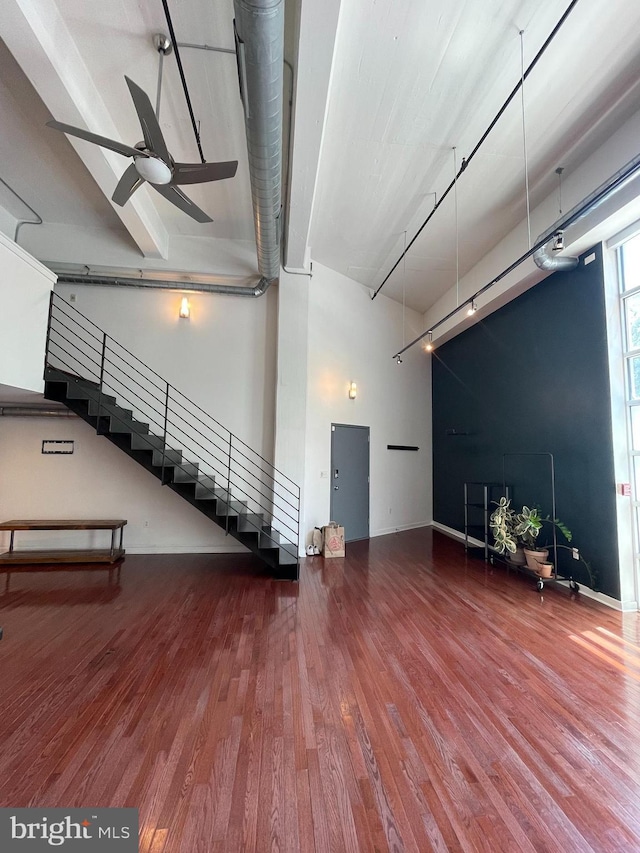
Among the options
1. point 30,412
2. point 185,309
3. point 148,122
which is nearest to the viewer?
point 148,122

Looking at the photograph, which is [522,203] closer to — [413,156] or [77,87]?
[413,156]

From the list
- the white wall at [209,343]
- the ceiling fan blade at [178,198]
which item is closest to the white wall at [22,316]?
the white wall at [209,343]

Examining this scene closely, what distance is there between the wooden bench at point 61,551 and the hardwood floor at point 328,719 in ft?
3.87

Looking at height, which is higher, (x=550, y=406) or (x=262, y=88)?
(x=262, y=88)

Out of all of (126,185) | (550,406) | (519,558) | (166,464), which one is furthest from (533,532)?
(126,185)

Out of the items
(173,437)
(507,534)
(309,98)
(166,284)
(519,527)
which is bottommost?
(507,534)

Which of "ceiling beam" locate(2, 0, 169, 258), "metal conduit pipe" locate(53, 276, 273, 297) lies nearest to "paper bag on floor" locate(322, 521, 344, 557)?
"metal conduit pipe" locate(53, 276, 273, 297)

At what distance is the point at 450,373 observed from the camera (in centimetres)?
717

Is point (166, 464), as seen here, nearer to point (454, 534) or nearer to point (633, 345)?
point (454, 534)

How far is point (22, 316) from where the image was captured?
152 inches

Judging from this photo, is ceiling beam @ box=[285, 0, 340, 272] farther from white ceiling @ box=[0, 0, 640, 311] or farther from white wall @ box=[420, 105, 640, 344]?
white wall @ box=[420, 105, 640, 344]

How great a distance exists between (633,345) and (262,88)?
4366mm

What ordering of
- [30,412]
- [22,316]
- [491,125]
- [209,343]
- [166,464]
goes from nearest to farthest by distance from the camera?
[491,125], [22,316], [166,464], [30,412], [209,343]

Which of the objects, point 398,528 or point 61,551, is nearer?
point 61,551
